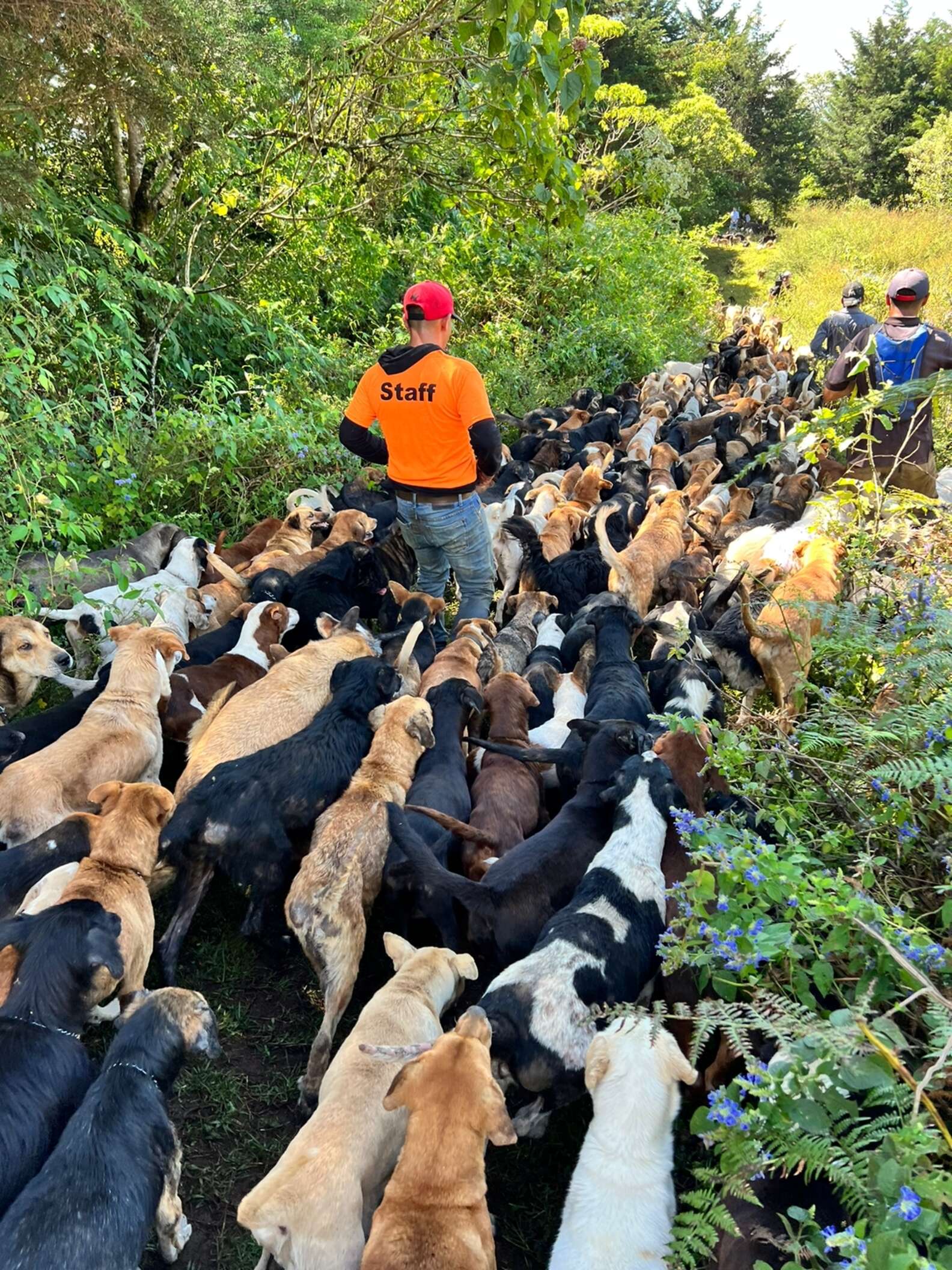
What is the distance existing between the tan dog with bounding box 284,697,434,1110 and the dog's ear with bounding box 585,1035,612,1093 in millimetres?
1207

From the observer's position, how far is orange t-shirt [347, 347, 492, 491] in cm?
569

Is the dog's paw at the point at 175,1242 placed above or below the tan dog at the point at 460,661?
below

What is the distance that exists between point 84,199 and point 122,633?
23.4 feet

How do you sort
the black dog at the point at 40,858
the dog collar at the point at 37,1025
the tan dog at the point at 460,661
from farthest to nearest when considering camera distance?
the tan dog at the point at 460,661 → the black dog at the point at 40,858 → the dog collar at the point at 37,1025

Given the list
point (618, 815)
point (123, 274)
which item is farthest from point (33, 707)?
point (123, 274)

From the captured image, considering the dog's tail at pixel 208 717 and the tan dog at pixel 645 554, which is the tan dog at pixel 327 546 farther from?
the tan dog at pixel 645 554

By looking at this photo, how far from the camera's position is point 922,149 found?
1345 inches

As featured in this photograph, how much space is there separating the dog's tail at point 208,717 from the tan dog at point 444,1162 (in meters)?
3.07

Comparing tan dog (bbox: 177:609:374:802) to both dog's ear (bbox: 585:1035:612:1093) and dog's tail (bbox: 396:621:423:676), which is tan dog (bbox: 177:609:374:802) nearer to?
dog's tail (bbox: 396:621:423:676)

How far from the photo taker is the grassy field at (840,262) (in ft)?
67.5

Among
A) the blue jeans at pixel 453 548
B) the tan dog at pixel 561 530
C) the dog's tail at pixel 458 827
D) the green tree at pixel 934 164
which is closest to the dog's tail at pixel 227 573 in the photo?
the blue jeans at pixel 453 548

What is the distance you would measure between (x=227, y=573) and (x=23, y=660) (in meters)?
Answer: 1.80

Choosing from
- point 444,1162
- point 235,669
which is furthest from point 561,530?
point 444,1162

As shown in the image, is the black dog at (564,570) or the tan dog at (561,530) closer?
the black dog at (564,570)
